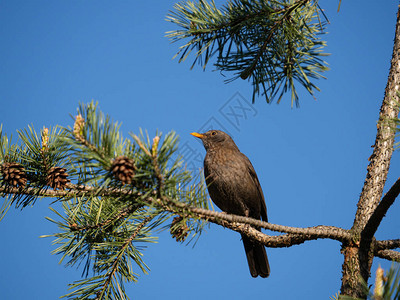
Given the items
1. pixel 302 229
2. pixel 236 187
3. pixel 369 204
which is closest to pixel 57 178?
pixel 302 229

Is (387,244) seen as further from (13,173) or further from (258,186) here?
(258,186)

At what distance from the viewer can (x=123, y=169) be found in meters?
1.72

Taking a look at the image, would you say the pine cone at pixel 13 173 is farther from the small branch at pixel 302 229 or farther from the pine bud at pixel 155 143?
the small branch at pixel 302 229

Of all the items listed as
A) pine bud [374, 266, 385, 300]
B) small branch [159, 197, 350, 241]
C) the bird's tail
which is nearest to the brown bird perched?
the bird's tail

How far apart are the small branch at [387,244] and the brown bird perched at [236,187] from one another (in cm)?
232

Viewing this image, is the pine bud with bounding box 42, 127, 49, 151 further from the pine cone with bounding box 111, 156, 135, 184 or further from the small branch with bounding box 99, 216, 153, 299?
the small branch with bounding box 99, 216, 153, 299

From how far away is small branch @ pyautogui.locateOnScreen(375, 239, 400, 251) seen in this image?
99.7 inches

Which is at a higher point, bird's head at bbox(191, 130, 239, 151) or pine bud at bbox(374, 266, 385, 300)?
bird's head at bbox(191, 130, 239, 151)

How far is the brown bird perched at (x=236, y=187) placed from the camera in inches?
197

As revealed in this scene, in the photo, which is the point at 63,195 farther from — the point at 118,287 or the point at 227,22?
the point at 227,22

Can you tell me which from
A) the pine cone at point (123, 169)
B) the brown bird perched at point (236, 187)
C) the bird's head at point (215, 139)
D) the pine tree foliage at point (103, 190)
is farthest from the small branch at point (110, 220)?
the bird's head at point (215, 139)

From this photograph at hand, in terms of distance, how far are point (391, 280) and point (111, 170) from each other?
1232mm

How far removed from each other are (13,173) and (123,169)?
0.84 meters

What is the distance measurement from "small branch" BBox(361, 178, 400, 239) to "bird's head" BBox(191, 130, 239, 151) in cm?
334
